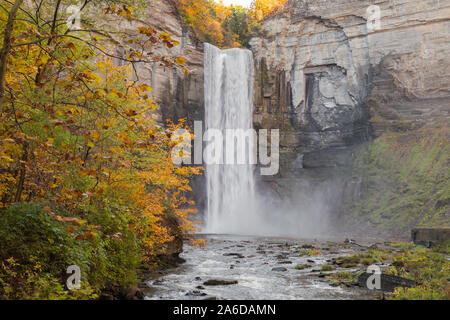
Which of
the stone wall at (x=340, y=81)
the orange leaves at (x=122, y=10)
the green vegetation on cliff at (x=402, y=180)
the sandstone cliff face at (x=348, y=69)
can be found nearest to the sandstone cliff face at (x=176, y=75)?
the stone wall at (x=340, y=81)

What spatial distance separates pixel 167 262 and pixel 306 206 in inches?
969

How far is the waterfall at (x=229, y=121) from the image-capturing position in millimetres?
34344

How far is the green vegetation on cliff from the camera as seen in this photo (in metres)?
28.7

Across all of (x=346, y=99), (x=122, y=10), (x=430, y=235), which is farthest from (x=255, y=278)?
(x=346, y=99)

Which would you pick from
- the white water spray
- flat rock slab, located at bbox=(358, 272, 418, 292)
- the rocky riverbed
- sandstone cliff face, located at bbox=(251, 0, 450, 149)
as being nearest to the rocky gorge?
sandstone cliff face, located at bbox=(251, 0, 450, 149)

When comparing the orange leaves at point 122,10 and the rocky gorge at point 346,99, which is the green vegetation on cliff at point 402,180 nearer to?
the rocky gorge at point 346,99

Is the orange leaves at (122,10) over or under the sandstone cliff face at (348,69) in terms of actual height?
under

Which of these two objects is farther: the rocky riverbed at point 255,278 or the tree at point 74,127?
the rocky riverbed at point 255,278

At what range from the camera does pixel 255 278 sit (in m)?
12.1

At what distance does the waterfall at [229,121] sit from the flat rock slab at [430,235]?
15260mm

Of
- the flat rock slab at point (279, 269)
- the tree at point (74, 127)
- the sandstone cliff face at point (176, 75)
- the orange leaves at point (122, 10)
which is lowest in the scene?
the flat rock slab at point (279, 269)
